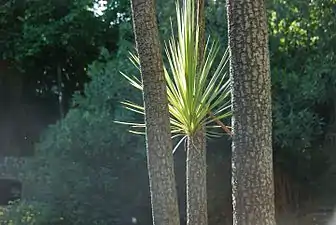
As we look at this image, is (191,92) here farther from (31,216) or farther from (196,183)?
(31,216)

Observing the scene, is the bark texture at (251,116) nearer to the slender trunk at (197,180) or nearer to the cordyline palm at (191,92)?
the cordyline palm at (191,92)

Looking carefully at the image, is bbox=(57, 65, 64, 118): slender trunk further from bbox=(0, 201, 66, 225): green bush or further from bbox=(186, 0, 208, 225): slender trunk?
bbox=(186, 0, 208, 225): slender trunk

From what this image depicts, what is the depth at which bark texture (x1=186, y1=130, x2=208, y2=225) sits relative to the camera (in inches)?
134

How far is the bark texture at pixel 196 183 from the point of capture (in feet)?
11.2

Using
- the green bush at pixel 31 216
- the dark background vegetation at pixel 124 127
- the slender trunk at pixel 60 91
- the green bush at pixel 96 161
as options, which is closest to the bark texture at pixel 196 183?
the dark background vegetation at pixel 124 127

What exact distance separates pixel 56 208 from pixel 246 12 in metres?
5.48

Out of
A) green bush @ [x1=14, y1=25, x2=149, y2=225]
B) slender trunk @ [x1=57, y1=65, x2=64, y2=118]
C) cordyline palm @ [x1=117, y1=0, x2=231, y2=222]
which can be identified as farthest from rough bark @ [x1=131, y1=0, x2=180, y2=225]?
slender trunk @ [x1=57, y1=65, x2=64, y2=118]

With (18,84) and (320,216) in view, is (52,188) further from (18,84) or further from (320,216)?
(18,84)

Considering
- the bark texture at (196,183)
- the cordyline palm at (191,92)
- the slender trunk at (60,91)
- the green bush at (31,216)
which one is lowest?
the green bush at (31,216)

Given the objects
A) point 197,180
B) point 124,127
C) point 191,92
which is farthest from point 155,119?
point 124,127

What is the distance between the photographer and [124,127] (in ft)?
22.0

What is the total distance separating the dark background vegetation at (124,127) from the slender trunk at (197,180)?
8.72ft

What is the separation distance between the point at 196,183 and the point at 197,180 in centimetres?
2

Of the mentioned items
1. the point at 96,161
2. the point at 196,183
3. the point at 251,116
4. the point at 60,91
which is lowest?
the point at 196,183
